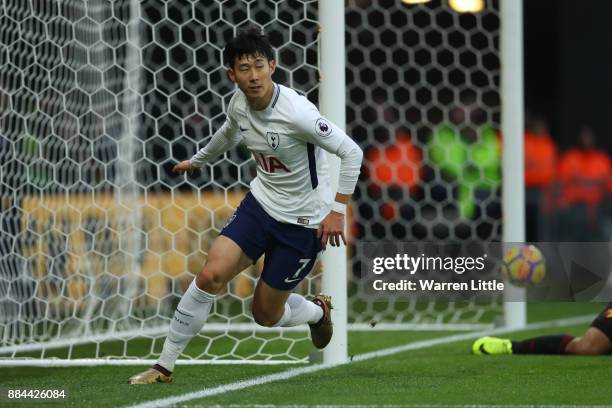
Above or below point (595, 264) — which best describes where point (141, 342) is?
below

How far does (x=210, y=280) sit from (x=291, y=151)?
25.7 inches

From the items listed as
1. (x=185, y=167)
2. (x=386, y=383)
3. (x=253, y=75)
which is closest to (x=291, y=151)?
(x=253, y=75)

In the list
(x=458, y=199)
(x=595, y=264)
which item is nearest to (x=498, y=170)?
(x=458, y=199)

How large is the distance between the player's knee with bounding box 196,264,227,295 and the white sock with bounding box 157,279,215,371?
30mm

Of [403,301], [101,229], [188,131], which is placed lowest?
[403,301]

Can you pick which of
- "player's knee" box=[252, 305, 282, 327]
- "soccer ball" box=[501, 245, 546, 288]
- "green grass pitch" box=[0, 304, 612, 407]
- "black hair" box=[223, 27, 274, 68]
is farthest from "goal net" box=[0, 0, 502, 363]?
"black hair" box=[223, 27, 274, 68]

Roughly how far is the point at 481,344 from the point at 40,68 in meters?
3.03

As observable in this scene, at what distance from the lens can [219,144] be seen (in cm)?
546

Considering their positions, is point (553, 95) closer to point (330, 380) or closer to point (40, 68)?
point (40, 68)

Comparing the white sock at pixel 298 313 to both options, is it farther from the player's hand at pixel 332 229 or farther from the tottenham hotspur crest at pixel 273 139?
the tottenham hotspur crest at pixel 273 139

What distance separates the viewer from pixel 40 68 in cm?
712
